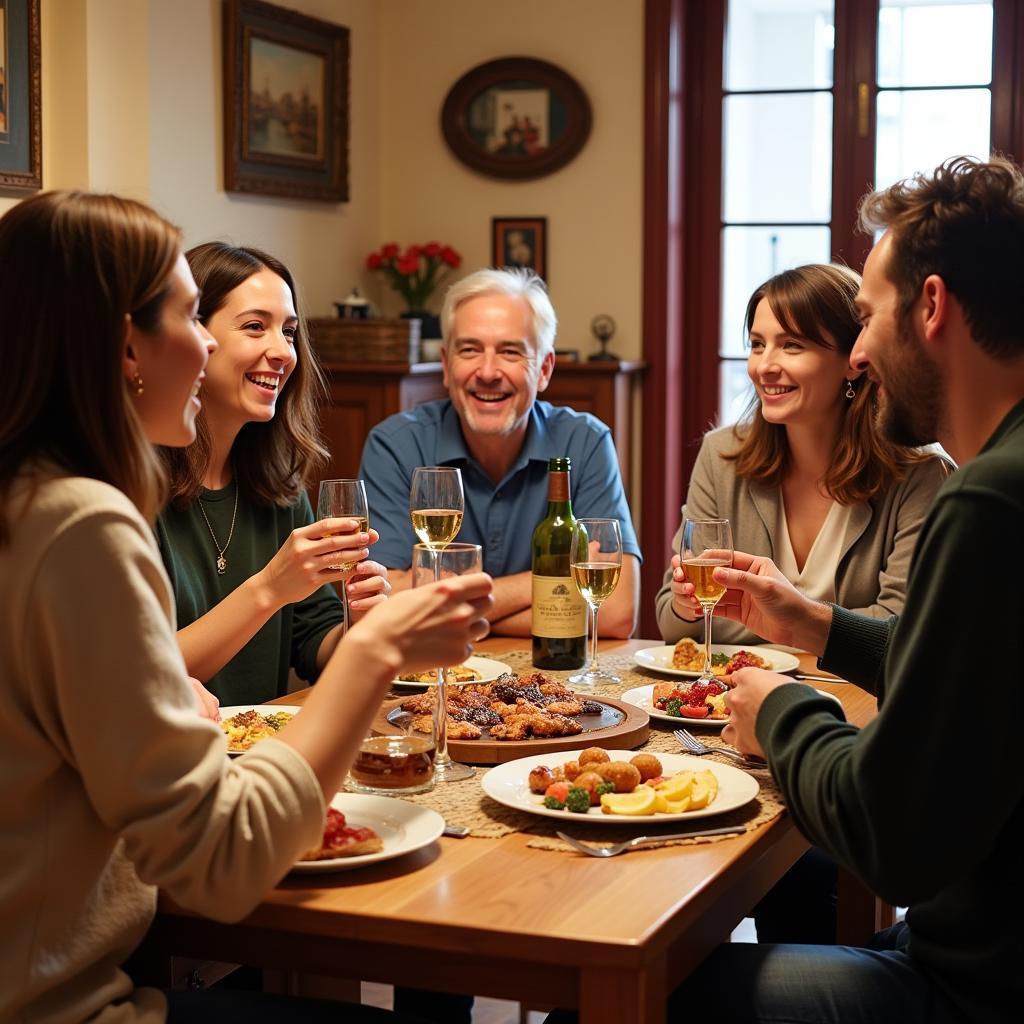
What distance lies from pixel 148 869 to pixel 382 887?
0.24 metres

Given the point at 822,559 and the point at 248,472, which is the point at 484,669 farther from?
the point at 822,559

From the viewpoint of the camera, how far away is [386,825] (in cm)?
151

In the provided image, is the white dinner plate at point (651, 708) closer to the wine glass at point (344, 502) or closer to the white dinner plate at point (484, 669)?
the white dinner plate at point (484, 669)

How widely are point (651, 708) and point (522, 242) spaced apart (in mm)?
3470

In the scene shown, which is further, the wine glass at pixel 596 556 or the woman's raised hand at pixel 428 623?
the wine glass at pixel 596 556

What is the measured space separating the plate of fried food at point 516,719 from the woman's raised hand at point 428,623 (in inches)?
16.2

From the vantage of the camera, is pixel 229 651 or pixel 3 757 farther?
pixel 229 651

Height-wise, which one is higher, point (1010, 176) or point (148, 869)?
point (1010, 176)

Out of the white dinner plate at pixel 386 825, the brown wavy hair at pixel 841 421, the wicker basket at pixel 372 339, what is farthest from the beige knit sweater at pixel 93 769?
the wicker basket at pixel 372 339

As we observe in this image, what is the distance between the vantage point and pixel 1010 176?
61.5 inches

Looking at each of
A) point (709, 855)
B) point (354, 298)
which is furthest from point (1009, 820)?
point (354, 298)

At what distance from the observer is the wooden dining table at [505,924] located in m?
1.26

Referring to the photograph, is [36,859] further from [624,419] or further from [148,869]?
[624,419]

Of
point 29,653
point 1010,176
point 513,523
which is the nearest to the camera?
point 29,653
